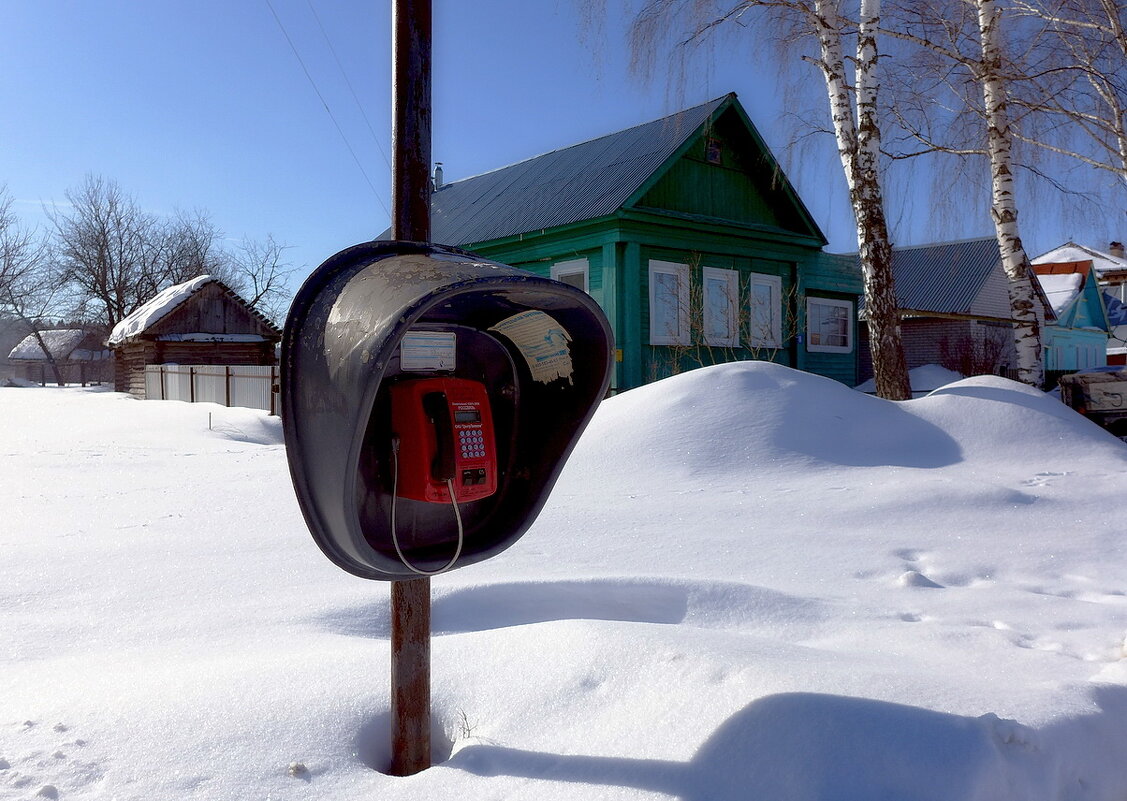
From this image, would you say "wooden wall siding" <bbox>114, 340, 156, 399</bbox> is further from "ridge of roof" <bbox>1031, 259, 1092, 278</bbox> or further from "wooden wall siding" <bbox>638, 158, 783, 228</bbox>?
"ridge of roof" <bbox>1031, 259, 1092, 278</bbox>

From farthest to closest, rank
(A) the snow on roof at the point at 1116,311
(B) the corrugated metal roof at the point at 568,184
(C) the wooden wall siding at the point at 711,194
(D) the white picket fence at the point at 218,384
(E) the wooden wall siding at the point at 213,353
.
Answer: (A) the snow on roof at the point at 1116,311, (E) the wooden wall siding at the point at 213,353, (D) the white picket fence at the point at 218,384, (C) the wooden wall siding at the point at 711,194, (B) the corrugated metal roof at the point at 568,184

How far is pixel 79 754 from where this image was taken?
221 centimetres

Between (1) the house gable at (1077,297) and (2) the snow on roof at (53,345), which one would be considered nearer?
(1) the house gable at (1077,297)

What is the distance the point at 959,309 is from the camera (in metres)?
24.9

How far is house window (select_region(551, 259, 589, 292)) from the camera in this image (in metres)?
15.6

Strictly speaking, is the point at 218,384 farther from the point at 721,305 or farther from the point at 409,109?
the point at 409,109

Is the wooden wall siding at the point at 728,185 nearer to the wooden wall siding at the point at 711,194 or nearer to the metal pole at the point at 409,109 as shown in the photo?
the wooden wall siding at the point at 711,194

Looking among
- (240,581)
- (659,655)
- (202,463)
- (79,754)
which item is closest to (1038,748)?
(659,655)

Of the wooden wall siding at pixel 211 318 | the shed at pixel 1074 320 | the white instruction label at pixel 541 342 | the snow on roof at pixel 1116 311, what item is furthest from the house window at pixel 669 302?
the snow on roof at pixel 1116 311

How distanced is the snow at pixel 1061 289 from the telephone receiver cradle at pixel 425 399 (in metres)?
33.1

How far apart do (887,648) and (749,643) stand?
570 millimetres

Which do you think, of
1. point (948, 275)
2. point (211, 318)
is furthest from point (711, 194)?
point (211, 318)

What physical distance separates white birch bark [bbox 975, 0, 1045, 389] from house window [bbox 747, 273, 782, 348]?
582cm

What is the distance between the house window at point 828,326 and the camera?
18.8 meters
